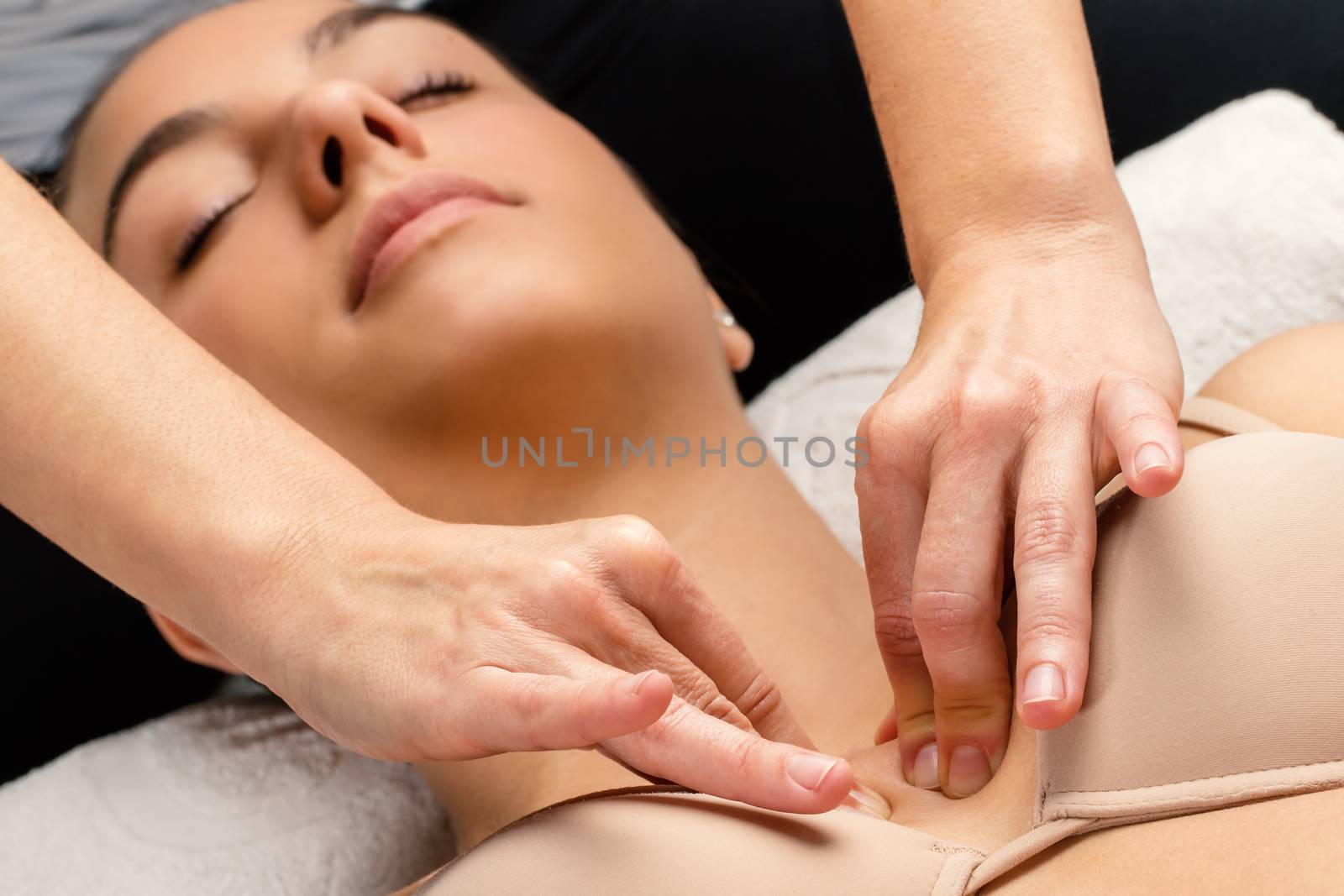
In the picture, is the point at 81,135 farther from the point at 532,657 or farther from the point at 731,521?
the point at 532,657

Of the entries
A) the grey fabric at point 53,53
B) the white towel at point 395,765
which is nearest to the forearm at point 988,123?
the white towel at point 395,765

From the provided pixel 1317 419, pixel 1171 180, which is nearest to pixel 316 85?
pixel 1317 419

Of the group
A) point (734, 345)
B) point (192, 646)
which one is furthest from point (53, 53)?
point (734, 345)

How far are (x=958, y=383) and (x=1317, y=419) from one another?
302 millimetres

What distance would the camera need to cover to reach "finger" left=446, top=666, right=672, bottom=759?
0.49 m

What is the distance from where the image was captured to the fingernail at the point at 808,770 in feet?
1.69

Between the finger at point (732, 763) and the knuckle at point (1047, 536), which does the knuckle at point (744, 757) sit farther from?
the knuckle at point (1047, 536)

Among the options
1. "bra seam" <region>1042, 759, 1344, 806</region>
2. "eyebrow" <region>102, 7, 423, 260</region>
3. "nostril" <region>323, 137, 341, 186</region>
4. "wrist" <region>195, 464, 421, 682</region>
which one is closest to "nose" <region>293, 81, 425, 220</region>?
"nostril" <region>323, 137, 341, 186</region>

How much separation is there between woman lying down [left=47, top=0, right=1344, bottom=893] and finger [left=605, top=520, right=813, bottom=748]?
59 millimetres

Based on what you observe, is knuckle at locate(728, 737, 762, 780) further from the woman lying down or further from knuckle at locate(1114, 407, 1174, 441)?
knuckle at locate(1114, 407, 1174, 441)

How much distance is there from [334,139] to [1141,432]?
0.64m

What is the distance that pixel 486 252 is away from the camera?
856 millimetres

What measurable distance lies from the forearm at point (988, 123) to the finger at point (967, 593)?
22 cm

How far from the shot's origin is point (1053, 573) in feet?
1.92
